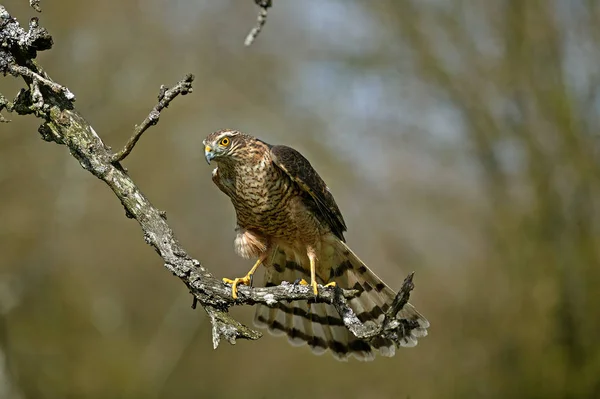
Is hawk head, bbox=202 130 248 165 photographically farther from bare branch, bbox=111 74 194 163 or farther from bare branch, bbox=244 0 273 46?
bare branch, bbox=111 74 194 163

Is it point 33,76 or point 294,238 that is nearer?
point 33,76

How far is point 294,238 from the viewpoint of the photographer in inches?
181

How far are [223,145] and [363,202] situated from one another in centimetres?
849

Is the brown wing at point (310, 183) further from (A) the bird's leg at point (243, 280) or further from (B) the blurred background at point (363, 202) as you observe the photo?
(B) the blurred background at point (363, 202)

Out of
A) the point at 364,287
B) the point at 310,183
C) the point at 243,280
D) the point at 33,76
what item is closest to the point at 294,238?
the point at 310,183

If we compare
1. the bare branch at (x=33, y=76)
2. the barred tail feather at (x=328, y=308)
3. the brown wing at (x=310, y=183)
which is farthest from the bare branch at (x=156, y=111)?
the barred tail feather at (x=328, y=308)

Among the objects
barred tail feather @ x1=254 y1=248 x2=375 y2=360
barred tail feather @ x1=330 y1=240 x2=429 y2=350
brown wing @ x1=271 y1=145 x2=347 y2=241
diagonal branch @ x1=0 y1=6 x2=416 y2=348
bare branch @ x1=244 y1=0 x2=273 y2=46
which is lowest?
diagonal branch @ x1=0 y1=6 x2=416 y2=348

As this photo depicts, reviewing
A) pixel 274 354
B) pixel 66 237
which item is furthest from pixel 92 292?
pixel 274 354

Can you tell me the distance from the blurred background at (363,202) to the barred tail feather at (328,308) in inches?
93.4

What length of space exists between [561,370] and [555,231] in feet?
5.98

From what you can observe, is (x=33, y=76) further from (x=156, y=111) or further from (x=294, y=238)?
(x=294, y=238)

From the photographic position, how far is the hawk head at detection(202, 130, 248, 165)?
4.32 meters

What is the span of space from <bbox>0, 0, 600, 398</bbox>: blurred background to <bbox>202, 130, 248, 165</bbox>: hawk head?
272cm

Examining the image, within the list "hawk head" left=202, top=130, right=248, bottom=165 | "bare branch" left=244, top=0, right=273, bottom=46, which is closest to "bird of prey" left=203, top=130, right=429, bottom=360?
"hawk head" left=202, top=130, right=248, bottom=165
